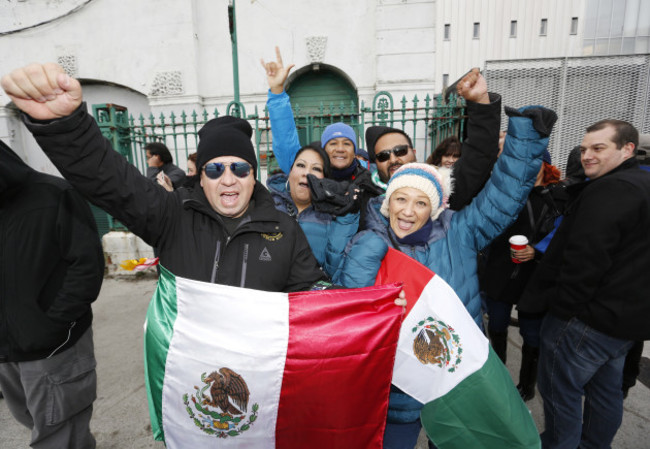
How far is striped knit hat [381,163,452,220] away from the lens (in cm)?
192

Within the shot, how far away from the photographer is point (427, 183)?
1.92 metres

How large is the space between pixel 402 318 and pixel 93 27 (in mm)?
9816

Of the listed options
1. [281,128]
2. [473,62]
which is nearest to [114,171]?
[281,128]

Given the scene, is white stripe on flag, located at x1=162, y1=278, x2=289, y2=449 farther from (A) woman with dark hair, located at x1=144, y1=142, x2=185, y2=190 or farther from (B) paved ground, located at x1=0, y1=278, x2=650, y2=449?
(A) woman with dark hair, located at x1=144, y1=142, x2=185, y2=190

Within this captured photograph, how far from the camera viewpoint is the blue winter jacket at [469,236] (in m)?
1.82

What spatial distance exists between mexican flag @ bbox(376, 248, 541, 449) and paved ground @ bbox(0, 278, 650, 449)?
3.71ft

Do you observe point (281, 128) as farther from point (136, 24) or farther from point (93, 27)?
point (93, 27)

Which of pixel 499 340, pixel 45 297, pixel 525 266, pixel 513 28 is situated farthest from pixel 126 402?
pixel 513 28

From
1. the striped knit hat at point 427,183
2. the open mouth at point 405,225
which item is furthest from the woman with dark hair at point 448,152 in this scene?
the open mouth at point 405,225

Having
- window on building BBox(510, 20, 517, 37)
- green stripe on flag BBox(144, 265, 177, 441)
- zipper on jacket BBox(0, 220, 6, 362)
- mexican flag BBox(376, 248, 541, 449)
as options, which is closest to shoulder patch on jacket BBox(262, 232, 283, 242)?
green stripe on flag BBox(144, 265, 177, 441)

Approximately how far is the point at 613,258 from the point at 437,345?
114 centimetres

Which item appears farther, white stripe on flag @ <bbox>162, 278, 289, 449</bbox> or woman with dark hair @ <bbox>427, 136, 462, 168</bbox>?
woman with dark hair @ <bbox>427, 136, 462, 168</bbox>

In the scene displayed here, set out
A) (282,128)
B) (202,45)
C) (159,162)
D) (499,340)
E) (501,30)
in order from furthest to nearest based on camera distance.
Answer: (501,30)
(202,45)
(159,162)
(499,340)
(282,128)

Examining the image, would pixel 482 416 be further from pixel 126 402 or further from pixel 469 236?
pixel 126 402
